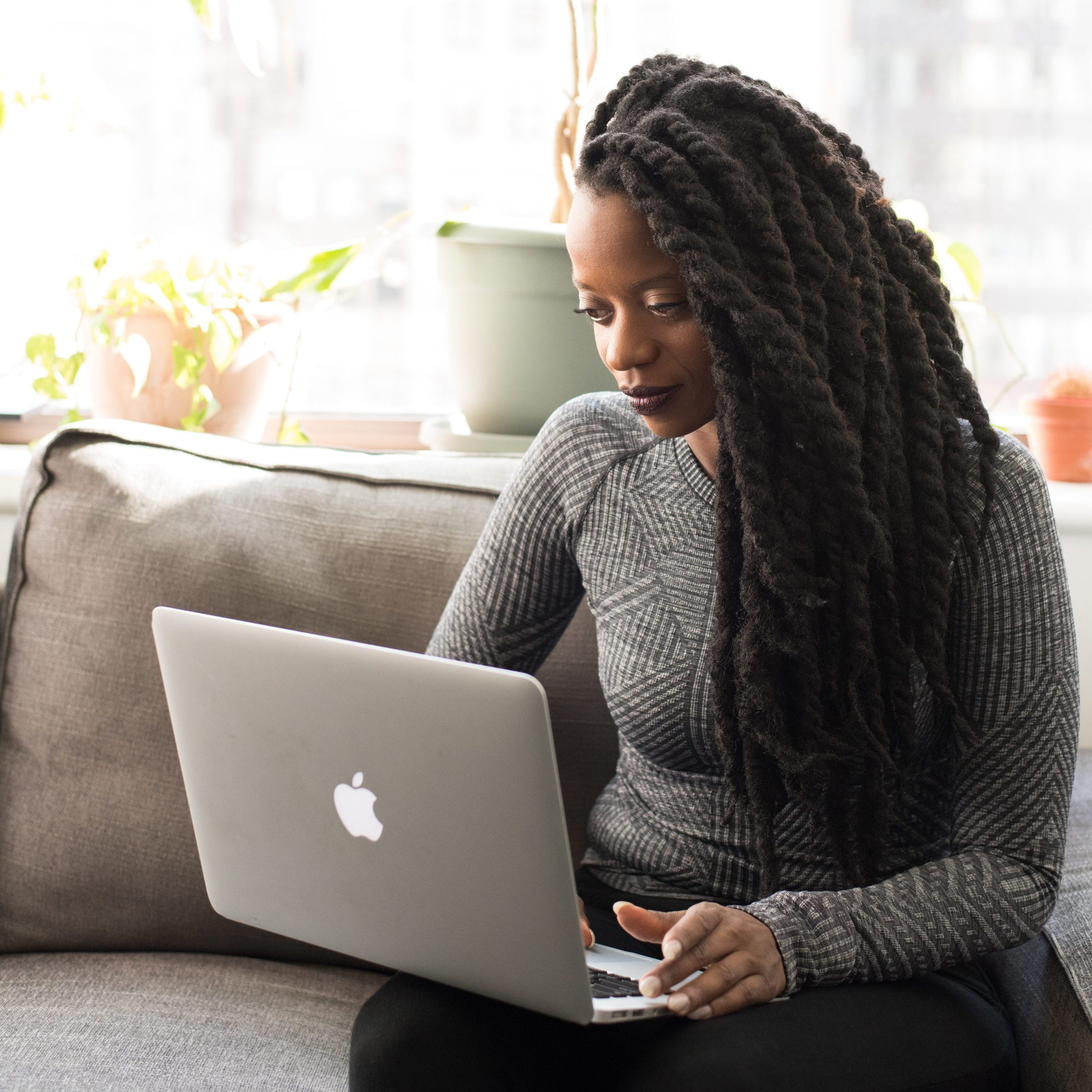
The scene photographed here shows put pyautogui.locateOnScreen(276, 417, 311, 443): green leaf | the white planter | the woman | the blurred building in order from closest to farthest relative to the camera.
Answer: the woman, the white planter, pyautogui.locateOnScreen(276, 417, 311, 443): green leaf, the blurred building

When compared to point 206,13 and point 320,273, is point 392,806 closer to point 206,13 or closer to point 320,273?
point 320,273

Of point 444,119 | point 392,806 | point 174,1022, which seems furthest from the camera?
point 444,119

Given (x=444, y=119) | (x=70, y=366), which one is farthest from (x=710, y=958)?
(x=444, y=119)

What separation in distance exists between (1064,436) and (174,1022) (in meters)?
1.22

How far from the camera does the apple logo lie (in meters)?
0.77

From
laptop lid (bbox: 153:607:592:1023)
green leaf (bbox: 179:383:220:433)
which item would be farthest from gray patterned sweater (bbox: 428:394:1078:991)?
green leaf (bbox: 179:383:220:433)

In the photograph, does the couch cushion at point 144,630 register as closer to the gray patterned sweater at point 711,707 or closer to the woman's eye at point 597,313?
the gray patterned sweater at point 711,707

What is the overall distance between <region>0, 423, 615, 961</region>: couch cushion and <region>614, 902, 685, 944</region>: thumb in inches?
13.5

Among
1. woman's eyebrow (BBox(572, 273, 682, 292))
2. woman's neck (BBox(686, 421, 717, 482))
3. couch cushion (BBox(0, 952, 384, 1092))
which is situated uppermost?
woman's eyebrow (BBox(572, 273, 682, 292))

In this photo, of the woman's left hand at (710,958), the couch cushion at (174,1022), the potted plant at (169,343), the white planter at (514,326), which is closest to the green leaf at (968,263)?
the white planter at (514,326)

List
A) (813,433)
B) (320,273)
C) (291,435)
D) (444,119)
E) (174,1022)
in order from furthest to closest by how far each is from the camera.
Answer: (444,119), (291,435), (320,273), (174,1022), (813,433)

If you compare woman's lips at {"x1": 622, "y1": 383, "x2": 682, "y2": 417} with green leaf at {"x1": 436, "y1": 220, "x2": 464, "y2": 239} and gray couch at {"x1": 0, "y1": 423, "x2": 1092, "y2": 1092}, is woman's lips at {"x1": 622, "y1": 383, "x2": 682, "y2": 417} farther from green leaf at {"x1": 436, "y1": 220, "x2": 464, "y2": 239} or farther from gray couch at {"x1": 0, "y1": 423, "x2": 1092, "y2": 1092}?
green leaf at {"x1": 436, "y1": 220, "x2": 464, "y2": 239}

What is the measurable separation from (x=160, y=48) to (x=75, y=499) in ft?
2.83

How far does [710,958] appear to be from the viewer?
81cm
